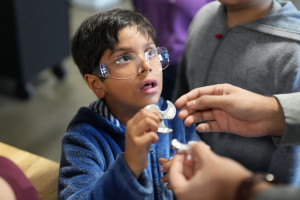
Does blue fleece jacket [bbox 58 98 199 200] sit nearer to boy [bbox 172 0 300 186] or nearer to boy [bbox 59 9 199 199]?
boy [bbox 59 9 199 199]

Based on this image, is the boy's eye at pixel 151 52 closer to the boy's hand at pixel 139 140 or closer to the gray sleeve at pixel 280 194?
the boy's hand at pixel 139 140

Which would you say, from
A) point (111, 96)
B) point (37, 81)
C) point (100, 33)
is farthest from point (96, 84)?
point (37, 81)

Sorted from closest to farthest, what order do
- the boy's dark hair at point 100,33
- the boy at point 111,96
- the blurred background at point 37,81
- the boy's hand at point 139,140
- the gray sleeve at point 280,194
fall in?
the gray sleeve at point 280,194 < the boy's hand at point 139,140 < the boy at point 111,96 < the boy's dark hair at point 100,33 < the blurred background at point 37,81

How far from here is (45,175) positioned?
118cm

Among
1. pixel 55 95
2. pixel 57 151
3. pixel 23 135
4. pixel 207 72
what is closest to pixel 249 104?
pixel 207 72

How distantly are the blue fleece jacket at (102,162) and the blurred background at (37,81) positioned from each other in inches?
54.7

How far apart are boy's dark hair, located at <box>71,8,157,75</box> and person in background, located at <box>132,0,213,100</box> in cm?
76

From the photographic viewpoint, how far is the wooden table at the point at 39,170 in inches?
44.4

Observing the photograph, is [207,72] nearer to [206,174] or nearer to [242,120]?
[242,120]

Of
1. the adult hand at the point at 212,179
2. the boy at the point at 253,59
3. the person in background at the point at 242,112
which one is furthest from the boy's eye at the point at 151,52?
the adult hand at the point at 212,179

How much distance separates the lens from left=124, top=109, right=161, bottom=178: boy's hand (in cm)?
81

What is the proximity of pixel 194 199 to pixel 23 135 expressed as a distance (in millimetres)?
2237

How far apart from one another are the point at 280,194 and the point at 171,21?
62.5 inches

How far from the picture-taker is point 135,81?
3.52 ft
